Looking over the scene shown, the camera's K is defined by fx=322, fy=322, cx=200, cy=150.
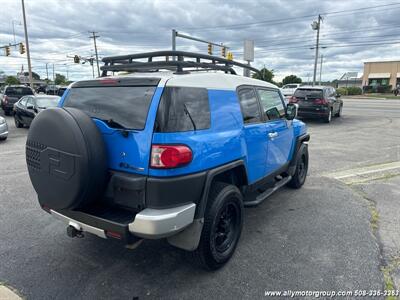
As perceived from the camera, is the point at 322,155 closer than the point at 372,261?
No

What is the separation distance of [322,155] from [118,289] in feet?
22.7

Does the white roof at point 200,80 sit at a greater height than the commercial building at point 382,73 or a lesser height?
lesser

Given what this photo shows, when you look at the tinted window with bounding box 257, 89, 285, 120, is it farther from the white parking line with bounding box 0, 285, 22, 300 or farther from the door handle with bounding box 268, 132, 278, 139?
the white parking line with bounding box 0, 285, 22, 300

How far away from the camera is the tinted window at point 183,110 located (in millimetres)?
2645

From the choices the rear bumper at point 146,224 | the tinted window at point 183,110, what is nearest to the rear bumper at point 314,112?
the tinted window at point 183,110

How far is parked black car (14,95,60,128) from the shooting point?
41.9 ft

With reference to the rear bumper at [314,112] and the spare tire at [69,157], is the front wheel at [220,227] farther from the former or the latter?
the rear bumper at [314,112]

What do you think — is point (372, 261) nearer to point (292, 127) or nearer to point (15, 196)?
point (292, 127)

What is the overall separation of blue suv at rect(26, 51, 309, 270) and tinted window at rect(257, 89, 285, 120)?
857 mm

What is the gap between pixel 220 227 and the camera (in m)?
3.27

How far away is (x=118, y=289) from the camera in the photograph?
2.85 metres

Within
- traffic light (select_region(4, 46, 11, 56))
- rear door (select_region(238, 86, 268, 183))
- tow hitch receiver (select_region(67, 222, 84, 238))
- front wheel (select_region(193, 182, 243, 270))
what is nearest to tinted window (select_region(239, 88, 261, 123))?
rear door (select_region(238, 86, 268, 183))

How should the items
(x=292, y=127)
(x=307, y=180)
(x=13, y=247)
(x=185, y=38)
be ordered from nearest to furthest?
1. (x=13, y=247)
2. (x=292, y=127)
3. (x=307, y=180)
4. (x=185, y=38)

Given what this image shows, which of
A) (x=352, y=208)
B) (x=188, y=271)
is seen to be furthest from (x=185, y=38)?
(x=188, y=271)
